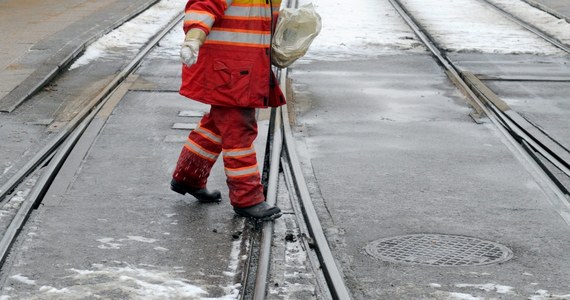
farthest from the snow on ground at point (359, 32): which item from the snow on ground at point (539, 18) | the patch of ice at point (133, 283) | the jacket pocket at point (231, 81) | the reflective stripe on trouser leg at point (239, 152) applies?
the patch of ice at point (133, 283)

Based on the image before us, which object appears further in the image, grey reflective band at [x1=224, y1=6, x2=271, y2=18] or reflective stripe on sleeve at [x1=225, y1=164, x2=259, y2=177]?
reflective stripe on sleeve at [x1=225, y1=164, x2=259, y2=177]

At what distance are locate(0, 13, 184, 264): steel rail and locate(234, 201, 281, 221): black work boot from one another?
1.41 meters

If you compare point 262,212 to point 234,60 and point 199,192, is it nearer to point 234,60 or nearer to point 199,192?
point 199,192

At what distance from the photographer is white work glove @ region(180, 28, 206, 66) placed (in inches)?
253

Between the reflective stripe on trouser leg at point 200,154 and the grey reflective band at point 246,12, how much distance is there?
0.74m

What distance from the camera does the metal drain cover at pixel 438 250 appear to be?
6500mm

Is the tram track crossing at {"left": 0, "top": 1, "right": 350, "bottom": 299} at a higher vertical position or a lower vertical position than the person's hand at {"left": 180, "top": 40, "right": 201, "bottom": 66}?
lower

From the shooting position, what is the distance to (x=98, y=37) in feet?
50.9

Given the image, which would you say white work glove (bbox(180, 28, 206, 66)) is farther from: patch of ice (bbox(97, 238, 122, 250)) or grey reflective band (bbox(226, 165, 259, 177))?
patch of ice (bbox(97, 238, 122, 250))

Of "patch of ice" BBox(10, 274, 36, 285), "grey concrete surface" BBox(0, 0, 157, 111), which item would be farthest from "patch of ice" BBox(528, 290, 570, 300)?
"grey concrete surface" BBox(0, 0, 157, 111)

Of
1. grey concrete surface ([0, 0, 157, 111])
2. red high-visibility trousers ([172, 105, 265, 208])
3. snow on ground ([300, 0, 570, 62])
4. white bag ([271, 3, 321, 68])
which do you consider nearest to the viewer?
red high-visibility trousers ([172, 105, 265, 208])

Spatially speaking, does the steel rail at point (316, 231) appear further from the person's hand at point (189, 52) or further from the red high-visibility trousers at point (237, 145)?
the person's hand at point (189, 52)

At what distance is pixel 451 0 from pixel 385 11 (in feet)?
9.64

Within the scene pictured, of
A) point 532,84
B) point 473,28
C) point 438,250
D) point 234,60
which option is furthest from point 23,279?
point 473,28
